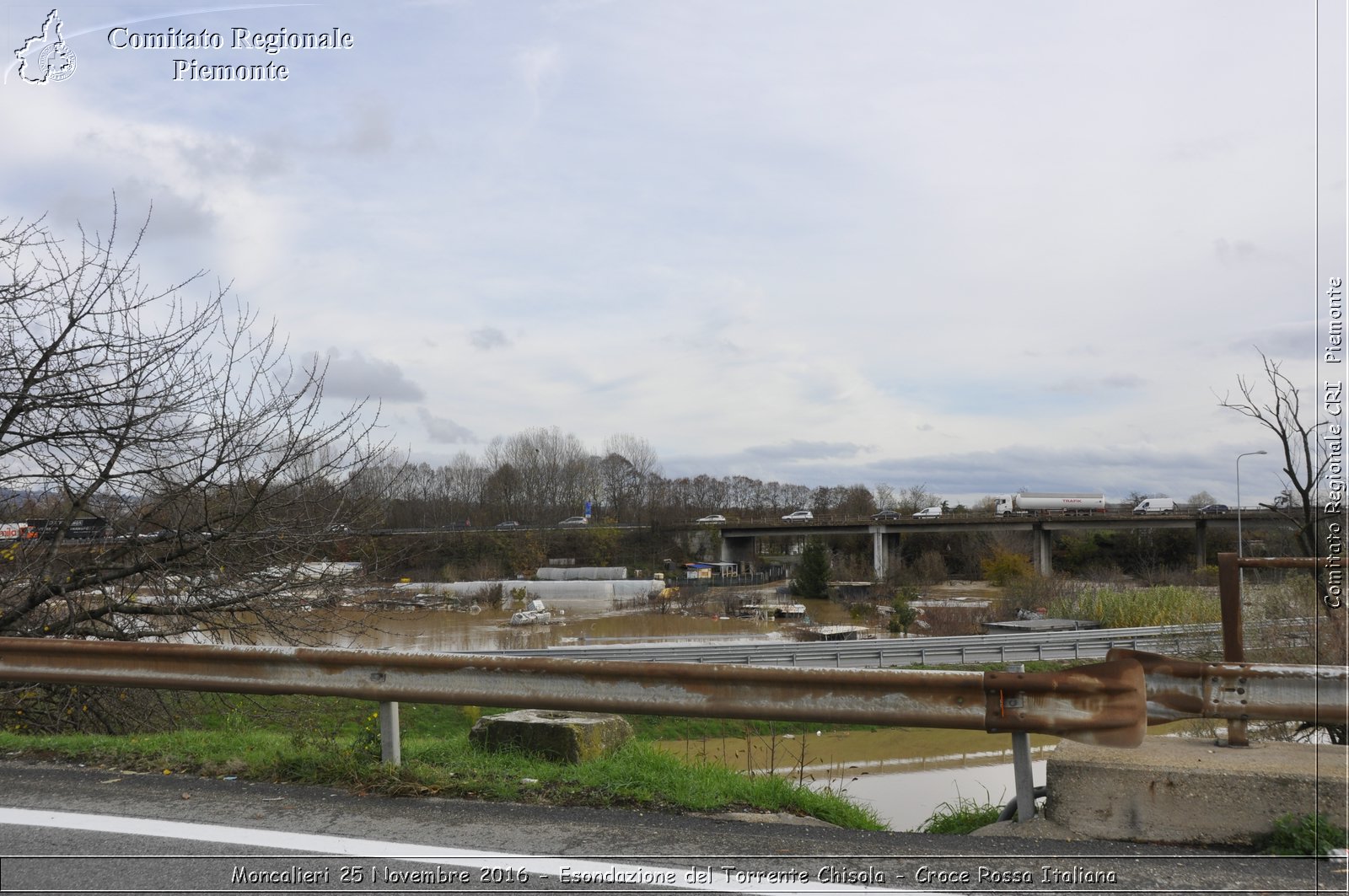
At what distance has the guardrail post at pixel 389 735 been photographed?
17.0 feet

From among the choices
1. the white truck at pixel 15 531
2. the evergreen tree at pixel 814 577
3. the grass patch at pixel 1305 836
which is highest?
the white truck at pixel 15 531

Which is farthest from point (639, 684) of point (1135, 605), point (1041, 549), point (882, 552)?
point (882, 552)

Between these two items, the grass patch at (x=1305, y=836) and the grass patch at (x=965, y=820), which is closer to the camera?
the grass patch at (x=1305, y=836)

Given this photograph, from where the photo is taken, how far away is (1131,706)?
4199mm

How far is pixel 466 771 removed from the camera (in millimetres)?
5270

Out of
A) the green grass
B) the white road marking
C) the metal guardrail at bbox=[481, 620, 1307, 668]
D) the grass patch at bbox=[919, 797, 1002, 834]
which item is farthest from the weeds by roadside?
the metal guardrail at bbox=[481, 620, 1307, 668]

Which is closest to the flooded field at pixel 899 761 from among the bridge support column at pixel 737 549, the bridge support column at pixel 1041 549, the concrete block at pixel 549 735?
the concrete block at pixel 549 735

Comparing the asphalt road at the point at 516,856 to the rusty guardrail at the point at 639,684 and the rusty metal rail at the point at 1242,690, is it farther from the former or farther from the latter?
the rusty metal rail at the point at 1242,690

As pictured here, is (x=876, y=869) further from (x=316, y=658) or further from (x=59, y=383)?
(x=59, y=383)

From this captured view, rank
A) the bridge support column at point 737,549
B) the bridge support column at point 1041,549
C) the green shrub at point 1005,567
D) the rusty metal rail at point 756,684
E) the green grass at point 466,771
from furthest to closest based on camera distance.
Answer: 1. the bridge support column at point 737,549
2. the bridge support column at point 1041,549
3. the green shrub at point 1005,567
4. the green grass at point 466,771
5. the rusty metal rail at point 756,684

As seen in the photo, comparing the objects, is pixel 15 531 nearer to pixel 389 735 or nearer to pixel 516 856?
pixel 389 735

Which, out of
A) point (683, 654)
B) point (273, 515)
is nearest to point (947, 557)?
point (683, 654)

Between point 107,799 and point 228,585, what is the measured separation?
209 inches

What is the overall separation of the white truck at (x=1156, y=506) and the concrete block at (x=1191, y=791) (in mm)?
72444
